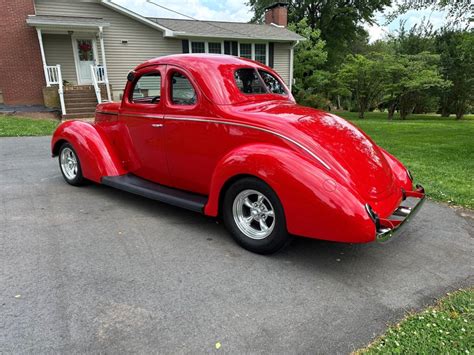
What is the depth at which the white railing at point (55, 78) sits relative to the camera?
1430 cm

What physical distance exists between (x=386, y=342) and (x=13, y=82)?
17454mm

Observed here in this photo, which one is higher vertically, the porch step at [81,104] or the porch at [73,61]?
the porch at [73,61]

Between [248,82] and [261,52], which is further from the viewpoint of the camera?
[261,52]

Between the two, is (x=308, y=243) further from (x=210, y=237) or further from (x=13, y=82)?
(x=13, y=82)

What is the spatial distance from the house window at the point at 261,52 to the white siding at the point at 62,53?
33.1ft

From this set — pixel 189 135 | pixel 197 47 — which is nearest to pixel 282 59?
pixel 197 47

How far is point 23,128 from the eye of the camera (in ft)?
37.8

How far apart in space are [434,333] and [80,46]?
18037 millimetres

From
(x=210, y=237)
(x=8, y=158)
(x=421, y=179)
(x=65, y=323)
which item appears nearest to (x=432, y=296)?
(x=210, y=237)

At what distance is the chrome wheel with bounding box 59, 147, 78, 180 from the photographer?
5664mm

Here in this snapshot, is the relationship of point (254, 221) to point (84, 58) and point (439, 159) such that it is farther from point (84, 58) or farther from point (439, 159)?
point (84, 58)

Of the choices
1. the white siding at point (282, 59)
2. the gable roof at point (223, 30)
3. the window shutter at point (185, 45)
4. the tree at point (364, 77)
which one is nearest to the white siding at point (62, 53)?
the gable roof at point (223, 30)

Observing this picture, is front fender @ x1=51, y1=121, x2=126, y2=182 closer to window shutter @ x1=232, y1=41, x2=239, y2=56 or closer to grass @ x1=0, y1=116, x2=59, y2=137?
grass @ x1=0, y1=116, x2=59, y2=137

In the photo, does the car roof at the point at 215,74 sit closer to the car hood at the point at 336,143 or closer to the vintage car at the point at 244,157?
the vintage car at the point at 244,157
